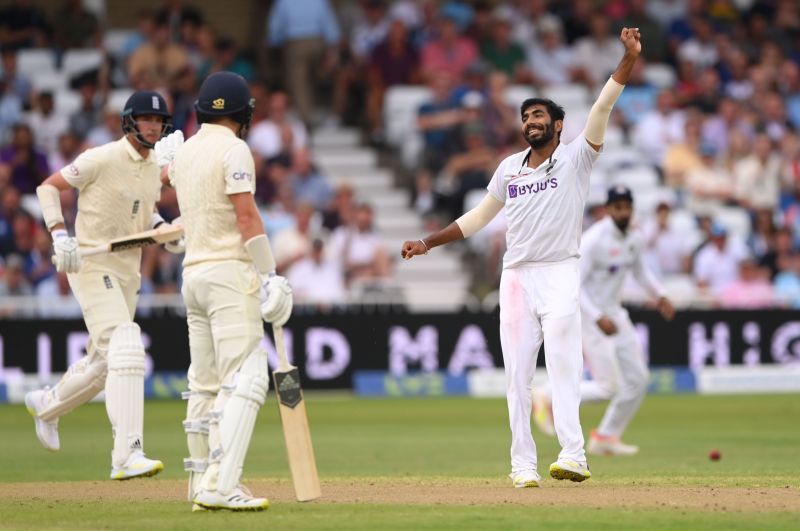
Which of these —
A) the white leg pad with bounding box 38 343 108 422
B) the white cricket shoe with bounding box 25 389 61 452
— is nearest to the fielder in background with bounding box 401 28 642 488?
the white leg pad with bounding box 38 343 108 422

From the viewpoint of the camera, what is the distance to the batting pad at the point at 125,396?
9.58 m

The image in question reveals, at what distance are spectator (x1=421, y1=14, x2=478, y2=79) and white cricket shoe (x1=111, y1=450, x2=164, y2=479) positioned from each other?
13643 millimetres

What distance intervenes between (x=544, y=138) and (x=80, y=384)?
3.45 meters

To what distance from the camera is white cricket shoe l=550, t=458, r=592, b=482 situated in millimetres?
8867

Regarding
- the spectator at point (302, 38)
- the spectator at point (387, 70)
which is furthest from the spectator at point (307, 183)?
the spectator at point (387, 70)

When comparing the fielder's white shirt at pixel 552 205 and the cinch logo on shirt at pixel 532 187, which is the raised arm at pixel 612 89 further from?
the cinch logo on shirt at pixel 532 187

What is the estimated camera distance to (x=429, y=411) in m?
17.1

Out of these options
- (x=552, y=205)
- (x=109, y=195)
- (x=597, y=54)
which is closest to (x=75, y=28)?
(x=597, y=54)

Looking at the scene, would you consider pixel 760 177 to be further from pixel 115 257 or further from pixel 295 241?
pixel 115 257

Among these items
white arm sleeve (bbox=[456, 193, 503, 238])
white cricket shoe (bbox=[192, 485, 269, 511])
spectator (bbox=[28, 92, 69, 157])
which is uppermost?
spectator (bbox=[28, 92, 69, 157])

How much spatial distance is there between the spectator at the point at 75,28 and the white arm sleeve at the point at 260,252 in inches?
582

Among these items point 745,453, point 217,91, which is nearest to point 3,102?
point 745,453

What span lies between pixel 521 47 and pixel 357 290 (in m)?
6.43

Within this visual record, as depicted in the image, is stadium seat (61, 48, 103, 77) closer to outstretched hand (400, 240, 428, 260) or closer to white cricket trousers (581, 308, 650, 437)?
white cricket trousers (581, 308, 650, 437)
